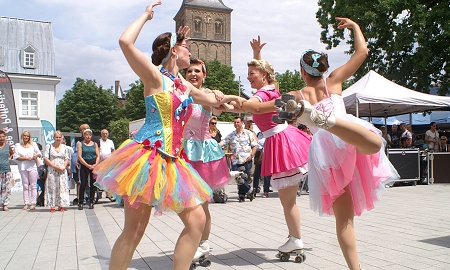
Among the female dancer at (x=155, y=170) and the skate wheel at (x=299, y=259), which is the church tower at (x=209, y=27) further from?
the female dancer at (x=155, y=170)

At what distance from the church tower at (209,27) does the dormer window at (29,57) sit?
56.7 meters

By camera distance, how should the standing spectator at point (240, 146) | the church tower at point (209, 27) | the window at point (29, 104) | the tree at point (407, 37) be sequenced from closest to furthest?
the standing spectator at point (240, 146), the tree at point (407, 37), the window at point (29, 104), the church tower at point (209, 27)

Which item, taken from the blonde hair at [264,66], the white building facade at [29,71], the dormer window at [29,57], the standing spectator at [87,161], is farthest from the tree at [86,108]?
the blonde hair at [264,66]

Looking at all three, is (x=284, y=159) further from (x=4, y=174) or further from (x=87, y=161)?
(x=4, y=174)

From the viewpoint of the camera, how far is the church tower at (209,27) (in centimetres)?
9319

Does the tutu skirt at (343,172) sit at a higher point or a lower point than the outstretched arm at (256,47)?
lower

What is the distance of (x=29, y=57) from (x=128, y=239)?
128 feet

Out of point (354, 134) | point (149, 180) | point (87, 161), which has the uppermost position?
point (354, 134)

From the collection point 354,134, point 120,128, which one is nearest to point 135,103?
point 120,128

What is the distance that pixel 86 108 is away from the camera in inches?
2372

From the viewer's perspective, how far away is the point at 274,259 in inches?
183

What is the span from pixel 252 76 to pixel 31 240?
13.7ft

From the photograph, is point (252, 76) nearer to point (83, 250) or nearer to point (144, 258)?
point (144, 258)

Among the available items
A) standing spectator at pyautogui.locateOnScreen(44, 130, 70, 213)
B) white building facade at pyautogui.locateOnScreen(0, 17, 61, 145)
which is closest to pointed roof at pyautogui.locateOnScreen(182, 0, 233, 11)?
white building facade at pyautogui.locateOnScreen(0, 17, 61, 145)
